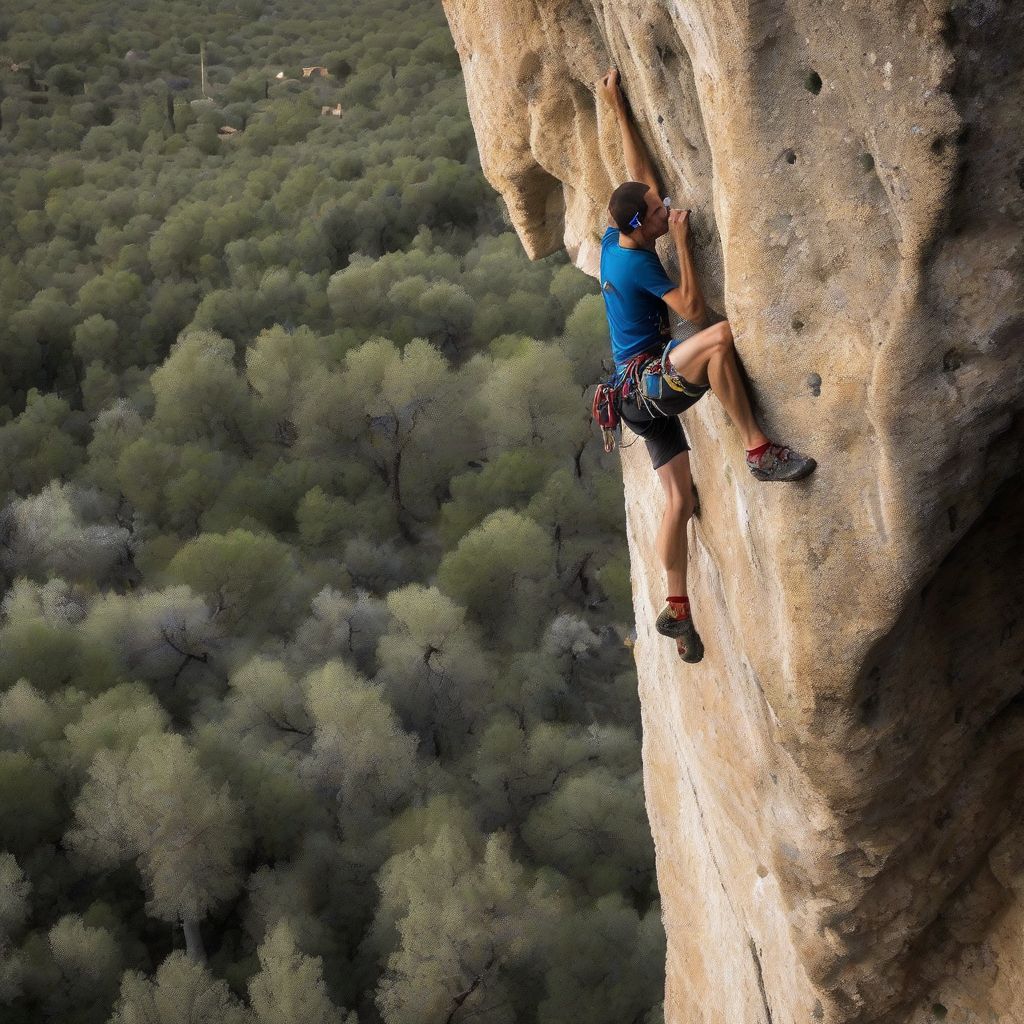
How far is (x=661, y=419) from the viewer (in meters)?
4.95

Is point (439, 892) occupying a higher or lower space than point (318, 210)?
lower

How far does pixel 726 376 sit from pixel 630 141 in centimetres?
124

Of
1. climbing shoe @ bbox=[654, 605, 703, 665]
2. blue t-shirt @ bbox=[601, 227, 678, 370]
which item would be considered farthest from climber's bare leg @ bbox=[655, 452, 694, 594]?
blue t-shirt @ bbox=[601, 227, 678, 370]

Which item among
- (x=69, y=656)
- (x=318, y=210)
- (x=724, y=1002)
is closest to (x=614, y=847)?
(x=69, y=656)

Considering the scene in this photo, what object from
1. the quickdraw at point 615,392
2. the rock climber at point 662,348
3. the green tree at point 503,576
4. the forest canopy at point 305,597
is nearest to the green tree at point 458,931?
the forest canopy at point 305,597

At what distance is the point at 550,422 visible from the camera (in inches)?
1163

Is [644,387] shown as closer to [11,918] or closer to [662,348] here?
[662,348]

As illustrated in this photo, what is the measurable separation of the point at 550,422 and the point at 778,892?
24425mm

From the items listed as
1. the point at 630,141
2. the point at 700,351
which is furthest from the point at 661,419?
the point at 630,141

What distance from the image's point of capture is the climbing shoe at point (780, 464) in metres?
3.96

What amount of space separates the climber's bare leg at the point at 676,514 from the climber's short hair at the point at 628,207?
3.56 feet

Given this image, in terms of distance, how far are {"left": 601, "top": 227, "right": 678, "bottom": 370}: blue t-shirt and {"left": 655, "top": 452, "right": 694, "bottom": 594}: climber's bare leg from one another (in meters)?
0.54

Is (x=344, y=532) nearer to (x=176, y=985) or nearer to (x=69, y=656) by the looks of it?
(x=69, y=656)

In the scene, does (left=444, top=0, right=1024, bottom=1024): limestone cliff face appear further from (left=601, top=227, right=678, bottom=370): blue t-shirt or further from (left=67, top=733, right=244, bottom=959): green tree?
(left=67, top=733, right=244, bottom=959): green tree
